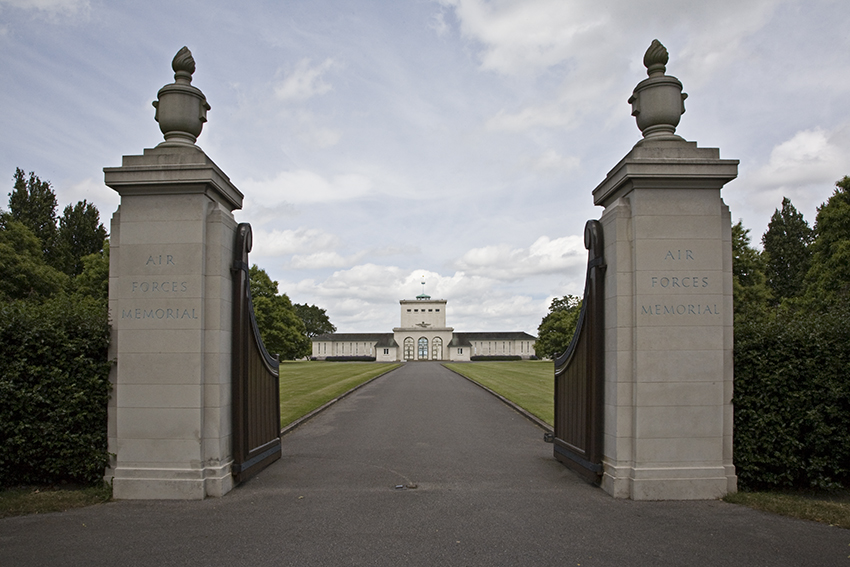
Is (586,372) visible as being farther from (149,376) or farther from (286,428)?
(286,428)

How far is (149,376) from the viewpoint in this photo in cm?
765

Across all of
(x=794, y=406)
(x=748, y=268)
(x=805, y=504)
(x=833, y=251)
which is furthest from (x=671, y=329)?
(x=748, y=268)

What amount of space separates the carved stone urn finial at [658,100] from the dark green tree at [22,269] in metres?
32.1

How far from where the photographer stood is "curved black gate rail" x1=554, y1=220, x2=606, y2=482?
26.5ft

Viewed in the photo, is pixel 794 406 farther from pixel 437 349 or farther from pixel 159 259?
pixel 437 349

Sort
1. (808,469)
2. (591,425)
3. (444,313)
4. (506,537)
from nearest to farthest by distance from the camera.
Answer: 1. (506,537)
2. (808,469)
3. (591,425)
4. (444,313)

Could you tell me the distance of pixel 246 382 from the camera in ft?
27.2

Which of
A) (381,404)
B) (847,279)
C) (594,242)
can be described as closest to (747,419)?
(594,242)

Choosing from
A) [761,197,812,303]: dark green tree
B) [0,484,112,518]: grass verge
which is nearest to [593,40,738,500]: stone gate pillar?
[0,484,112,518]: grass verge

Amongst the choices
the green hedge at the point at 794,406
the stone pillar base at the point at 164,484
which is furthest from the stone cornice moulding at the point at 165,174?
the green hedge at the point at 794,406

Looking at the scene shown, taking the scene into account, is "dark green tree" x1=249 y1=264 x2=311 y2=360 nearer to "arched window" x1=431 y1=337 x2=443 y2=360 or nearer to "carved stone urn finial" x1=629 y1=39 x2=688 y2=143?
"arched window" x1=431 y1=337 x2=443 y2=360

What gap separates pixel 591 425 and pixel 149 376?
621cm

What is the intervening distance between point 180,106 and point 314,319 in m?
118

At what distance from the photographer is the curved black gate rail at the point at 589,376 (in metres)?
8.07
